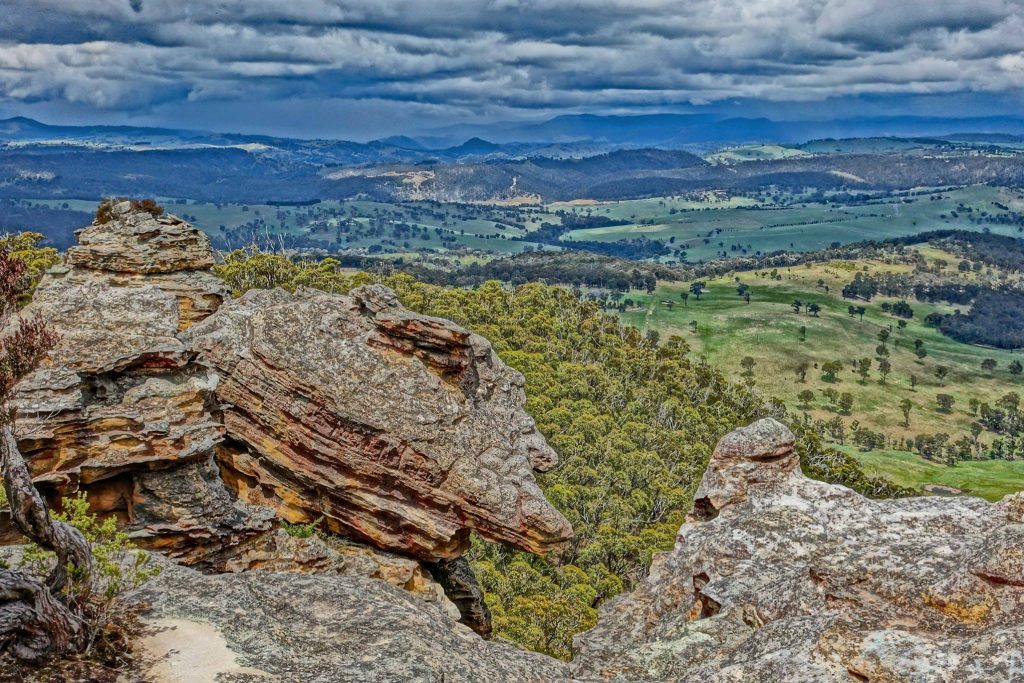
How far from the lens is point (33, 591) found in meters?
18.3

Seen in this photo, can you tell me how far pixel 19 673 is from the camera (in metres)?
17.9

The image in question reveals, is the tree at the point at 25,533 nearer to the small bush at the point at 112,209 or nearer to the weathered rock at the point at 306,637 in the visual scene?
the weathered rock at the point at 306,637

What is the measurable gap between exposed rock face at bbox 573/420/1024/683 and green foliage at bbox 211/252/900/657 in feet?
75.9

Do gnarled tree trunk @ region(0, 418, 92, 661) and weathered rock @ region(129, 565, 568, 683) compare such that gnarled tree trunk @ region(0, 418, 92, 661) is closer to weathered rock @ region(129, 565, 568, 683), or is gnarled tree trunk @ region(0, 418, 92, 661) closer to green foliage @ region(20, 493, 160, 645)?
→ green foliage @ region(20, 493, 160, 645)

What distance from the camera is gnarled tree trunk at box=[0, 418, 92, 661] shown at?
17797 mm

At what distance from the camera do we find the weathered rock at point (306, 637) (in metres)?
20.4

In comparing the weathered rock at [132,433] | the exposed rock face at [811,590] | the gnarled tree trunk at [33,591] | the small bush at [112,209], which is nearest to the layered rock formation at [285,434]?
the weathered rock at [132,433]

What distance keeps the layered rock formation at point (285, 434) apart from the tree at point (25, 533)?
10.9 m

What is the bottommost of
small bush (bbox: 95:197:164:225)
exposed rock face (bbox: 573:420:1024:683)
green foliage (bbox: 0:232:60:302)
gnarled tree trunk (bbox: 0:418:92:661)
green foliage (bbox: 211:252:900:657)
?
green foliage (bbox: 211:252:900:657)

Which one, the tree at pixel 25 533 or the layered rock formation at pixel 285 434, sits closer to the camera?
the tree at pixel 25 533

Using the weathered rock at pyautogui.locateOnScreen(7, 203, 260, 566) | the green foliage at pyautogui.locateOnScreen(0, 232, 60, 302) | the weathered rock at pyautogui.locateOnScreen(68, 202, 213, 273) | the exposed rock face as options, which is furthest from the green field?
the weathered rock at pyautogui.locateOnScreen(7, 203, 260, 566)

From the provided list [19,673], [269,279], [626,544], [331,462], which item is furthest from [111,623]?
[269,279]

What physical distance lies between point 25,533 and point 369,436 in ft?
57.0

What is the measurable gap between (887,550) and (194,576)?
22.9m
